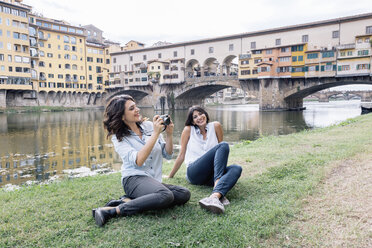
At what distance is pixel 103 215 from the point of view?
2838mm

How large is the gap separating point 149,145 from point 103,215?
839 millimetres

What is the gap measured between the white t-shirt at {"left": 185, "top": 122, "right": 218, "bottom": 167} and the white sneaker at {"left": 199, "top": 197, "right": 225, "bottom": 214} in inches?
38.1

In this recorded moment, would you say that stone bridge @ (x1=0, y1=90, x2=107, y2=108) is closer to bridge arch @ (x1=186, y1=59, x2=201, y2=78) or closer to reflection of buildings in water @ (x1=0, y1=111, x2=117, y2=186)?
bridge arch @ (x1=186, y1=59, x2=201, y2=78)

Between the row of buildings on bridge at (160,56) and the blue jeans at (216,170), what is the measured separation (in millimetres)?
33693

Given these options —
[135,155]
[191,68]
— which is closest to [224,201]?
[135,155]

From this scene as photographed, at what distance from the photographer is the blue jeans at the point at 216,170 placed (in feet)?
10.6

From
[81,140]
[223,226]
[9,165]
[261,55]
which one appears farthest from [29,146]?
[261,55]

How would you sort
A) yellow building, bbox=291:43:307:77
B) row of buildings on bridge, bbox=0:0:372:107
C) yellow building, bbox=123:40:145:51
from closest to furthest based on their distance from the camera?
row of buildings on bridge, bbox=0:0:372:107 → yellow building, bbox=291:43:307:77 → yellow building, bbox=123:40:145:51

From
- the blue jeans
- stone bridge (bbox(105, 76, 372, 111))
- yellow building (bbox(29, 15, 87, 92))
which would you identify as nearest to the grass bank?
the blue jeans

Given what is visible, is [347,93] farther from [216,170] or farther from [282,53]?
[216,170]

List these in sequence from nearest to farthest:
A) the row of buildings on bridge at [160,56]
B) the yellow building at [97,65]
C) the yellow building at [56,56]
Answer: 1. the row of buildings on bridge at [160,56]
2. the yellow building at [56,56]
3. the yellow building at [97,65]

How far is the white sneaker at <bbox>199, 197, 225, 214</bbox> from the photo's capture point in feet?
9.64

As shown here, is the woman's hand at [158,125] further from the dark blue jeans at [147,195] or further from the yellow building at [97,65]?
the yellow building at [97,65]

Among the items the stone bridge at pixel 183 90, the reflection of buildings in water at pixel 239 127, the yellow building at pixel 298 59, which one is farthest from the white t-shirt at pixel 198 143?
the stone bridge at pixel 183 90
